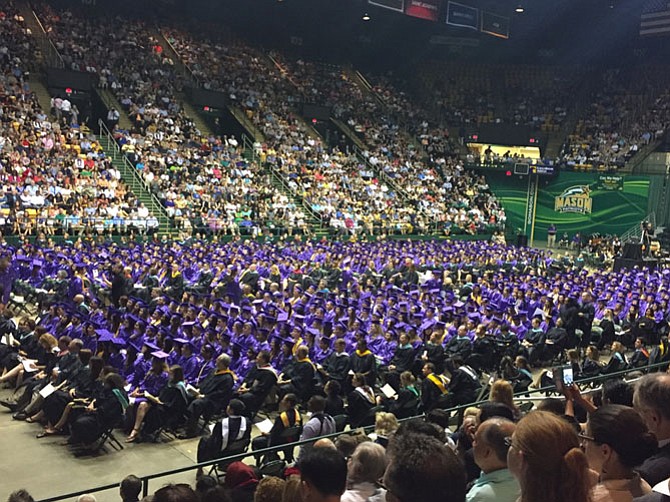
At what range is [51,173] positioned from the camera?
2738cm

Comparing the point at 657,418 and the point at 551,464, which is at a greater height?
the point at 551,464

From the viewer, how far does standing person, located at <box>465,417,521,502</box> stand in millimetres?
3215

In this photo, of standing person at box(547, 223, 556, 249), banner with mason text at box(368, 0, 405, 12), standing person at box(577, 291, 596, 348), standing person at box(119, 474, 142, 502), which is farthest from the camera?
standing person at box(547, 223, 556, 249)

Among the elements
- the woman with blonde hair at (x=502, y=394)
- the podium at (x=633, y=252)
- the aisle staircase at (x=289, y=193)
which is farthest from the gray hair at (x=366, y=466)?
the podium at (x=633, y=252)

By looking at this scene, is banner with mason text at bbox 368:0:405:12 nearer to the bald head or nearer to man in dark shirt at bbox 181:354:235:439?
man in dark shirt at bbox 181:354:235:439

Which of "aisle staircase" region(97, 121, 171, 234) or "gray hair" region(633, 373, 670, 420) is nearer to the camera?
"gray hair" region(633, 373, 670, 420)

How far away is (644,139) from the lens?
135 feet

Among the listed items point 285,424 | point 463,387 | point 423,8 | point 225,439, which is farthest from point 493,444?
point 423,8

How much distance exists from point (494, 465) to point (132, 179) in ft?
97.5

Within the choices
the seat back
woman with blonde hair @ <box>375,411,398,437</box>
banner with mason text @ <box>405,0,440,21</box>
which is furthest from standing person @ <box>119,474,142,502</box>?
banner with mason text @ <box>405,0,440,21</box>

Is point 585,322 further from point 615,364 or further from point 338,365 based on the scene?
→ point 338,365

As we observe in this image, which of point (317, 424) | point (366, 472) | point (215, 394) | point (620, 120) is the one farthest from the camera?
point (620, 120)

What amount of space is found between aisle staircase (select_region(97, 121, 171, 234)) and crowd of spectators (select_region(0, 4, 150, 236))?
0.84 metres

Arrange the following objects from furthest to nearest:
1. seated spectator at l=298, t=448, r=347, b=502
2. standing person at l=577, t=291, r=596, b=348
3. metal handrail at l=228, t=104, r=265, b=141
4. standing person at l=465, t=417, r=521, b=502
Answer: metal handrail at l=228, t=104, r=265, b=141 < standing person at l=577, t=291, r=596, b=348 < standing person at l=465, t=417, r=521, b=502 < seated spectator at l=298, t=448, r=347, b=502
